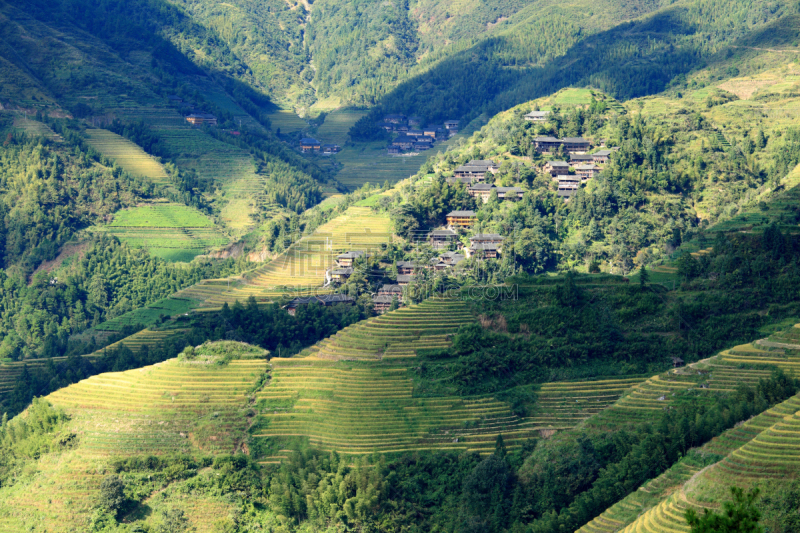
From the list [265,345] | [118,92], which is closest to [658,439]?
[265,345]

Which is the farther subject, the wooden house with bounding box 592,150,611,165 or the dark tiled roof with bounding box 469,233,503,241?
the wooden house with bounding box 592,150,611,165

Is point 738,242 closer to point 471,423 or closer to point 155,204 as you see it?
point 471,423

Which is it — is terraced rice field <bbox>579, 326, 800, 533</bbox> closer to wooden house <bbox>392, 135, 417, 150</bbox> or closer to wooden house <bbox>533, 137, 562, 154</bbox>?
wooden house <bbox>533, 137, 562, 154</bbox>

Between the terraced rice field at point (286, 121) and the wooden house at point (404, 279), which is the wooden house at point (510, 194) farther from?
the terraced rice field at point (286, 121)

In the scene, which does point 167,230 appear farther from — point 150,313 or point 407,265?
point 407,265

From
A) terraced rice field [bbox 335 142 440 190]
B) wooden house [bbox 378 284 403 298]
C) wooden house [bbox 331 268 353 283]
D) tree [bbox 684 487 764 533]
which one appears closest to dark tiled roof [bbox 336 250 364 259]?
wooden house [bbox 331 268 353 283]

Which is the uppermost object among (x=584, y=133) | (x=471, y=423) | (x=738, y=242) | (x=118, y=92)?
(x=118, y=92)
